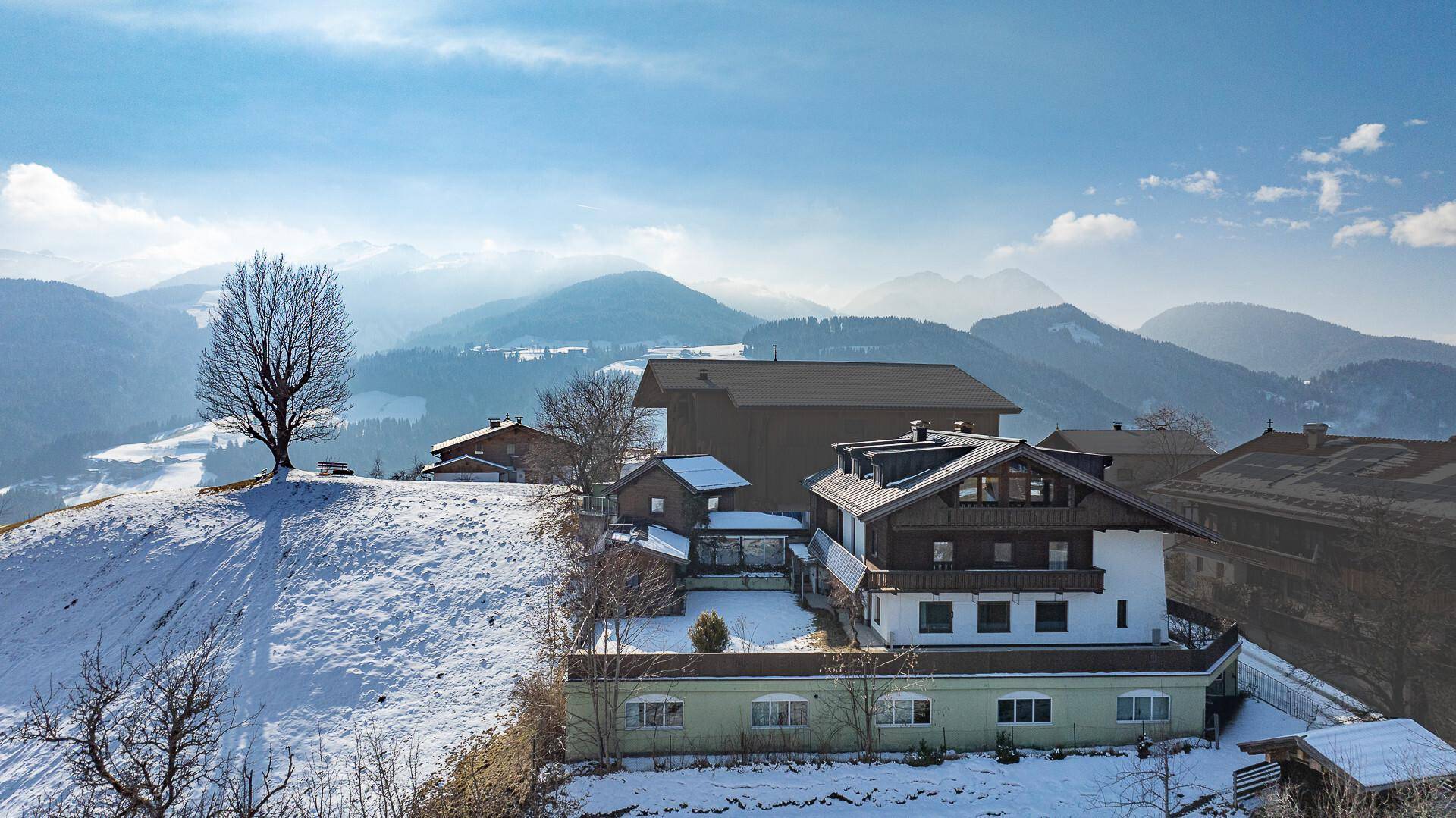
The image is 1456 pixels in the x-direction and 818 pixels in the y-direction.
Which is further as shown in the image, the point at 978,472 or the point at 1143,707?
the point at 978,472

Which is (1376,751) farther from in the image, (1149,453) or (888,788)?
(1149,453)

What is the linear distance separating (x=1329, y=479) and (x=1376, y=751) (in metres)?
31.8

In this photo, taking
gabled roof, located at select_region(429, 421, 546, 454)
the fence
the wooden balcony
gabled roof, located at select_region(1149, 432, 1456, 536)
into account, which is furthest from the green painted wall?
gabled roof, located at select_region(429, 421, 546, 454)

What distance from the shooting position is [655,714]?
27.1 metres

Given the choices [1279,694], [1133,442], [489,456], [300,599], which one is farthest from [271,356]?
[1133,442]

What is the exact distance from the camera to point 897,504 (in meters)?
29.3

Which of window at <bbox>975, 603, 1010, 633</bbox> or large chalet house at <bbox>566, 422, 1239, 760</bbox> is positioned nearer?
large chalet house at <bbox>566, 422, 1239, 760</bbox>

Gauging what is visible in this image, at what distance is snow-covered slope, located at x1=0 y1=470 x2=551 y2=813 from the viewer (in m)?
27.7

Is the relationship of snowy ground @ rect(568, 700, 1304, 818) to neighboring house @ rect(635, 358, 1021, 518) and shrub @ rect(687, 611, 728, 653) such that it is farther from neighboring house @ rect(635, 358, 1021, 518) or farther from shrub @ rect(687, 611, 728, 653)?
neighboring house @ rect(635, 358, 1021, 518)

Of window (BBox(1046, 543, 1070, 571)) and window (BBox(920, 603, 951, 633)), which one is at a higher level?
window (BBox(1046, 543, 1070, 571))

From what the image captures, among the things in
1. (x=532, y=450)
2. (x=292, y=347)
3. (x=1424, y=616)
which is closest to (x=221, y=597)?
(x=292, y=347)

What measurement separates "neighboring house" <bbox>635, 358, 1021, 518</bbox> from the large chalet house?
1460cm

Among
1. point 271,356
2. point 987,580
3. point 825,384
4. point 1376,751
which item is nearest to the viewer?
point 1376,751

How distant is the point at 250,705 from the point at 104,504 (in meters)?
22.8
